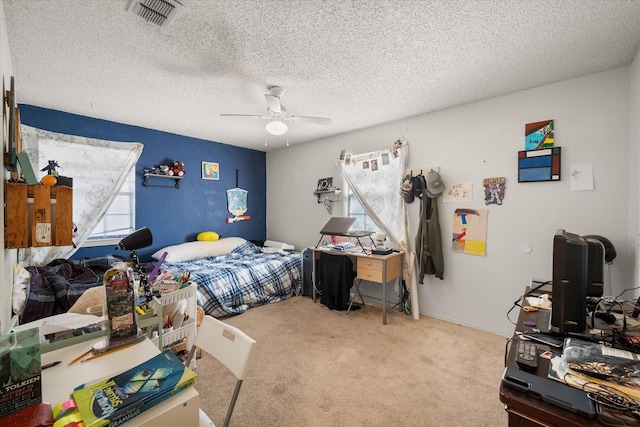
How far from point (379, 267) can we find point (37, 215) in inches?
110

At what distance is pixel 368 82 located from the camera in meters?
2.45

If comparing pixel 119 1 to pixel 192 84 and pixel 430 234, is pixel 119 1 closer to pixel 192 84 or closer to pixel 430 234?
pixel 192 84

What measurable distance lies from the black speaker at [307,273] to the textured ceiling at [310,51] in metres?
2.11

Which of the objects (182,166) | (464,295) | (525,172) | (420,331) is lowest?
(420,331)

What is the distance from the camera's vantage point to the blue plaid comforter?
3.14m

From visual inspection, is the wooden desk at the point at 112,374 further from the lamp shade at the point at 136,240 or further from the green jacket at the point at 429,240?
the green jacket at the point at 429,240

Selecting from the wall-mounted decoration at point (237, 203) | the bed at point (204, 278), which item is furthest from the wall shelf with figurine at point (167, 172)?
the bed at point (204, 278)

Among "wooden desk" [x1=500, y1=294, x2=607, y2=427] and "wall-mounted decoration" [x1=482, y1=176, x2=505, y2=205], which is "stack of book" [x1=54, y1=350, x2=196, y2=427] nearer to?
"wooden desk" [x1=500, y1=294, x2=607, y2=427]

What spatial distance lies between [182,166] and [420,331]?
3.89 metres

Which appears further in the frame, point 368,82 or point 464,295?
point 464,295

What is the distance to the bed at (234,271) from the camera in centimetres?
317

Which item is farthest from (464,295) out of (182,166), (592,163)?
(182,166)

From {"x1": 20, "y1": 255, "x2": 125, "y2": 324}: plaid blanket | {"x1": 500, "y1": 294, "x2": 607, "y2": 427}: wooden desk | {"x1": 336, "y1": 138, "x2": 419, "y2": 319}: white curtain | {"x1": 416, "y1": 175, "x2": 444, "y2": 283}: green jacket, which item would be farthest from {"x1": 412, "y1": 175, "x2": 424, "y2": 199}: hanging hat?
{"x1": 20, "y1": 255, "x2": 125, "y2": 324}: plaid blanket

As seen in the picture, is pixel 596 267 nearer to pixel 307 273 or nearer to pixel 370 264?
pixel 370 264
